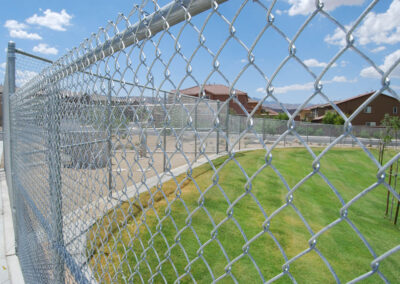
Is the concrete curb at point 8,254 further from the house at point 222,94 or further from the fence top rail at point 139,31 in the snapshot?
the house at point 222,94

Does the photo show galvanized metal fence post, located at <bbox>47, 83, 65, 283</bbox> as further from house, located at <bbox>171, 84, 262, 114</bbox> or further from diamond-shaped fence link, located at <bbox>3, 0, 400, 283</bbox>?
house, located at <bbox>171, 84, 262, 114</bbox>

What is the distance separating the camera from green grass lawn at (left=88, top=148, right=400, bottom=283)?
Result: 1.80 m

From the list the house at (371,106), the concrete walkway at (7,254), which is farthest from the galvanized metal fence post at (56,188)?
the house at (371,106)

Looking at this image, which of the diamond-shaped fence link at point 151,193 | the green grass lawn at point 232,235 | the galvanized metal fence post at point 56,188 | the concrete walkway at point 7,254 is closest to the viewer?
the diamond-shaped fence link at point 151,193

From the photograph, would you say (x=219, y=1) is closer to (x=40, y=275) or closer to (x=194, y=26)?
(x=194, y=26)

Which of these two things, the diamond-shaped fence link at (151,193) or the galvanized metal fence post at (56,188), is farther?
the galvanized metal fence post at (56,188)

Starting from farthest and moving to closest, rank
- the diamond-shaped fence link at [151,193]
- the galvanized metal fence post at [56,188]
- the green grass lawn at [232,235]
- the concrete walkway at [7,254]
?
1. the concrete walkway at [7,254]
2. the galvanized metal fence post at [56,188]
3. the green grass lawn at [232,235]
4. the diamond-shaped fence link at [151,193]

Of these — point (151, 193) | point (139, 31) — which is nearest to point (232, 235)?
point (151, 193)

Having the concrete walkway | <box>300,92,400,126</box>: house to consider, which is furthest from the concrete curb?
<box>300,92,400,126</box>: house

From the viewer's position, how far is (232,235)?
14.5ft

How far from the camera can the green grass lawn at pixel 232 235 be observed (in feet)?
5.89

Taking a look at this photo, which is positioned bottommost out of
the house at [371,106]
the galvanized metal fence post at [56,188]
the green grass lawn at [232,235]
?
the green grass lawn at [232,235]

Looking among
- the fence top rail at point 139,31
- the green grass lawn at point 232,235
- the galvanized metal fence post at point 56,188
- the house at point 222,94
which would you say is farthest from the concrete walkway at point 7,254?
the house at point 222,94

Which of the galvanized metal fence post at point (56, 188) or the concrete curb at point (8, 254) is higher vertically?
the galvanized metal fence post at point (56, 188)
